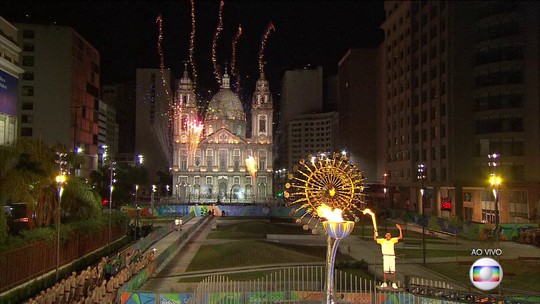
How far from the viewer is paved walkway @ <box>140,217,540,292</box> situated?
27.0 m

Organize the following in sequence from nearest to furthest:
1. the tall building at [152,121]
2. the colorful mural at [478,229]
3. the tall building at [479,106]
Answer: the colorful mural at [478,229] < the tall building at [479,106] < the tall building at [152,121]

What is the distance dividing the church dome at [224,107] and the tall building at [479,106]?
65.3 metres

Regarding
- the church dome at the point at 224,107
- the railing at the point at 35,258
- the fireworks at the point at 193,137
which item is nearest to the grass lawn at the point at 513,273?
the railing at the point at 35,258

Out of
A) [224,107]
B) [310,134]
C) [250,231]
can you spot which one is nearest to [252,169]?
[224,107]

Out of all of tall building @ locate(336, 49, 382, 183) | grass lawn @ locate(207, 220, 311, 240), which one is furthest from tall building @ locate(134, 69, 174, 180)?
grass lawn @ locate(207, 220, 311, 240)

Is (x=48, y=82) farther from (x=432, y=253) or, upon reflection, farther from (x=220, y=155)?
(x=432, y=253)

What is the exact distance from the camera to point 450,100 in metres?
65.2

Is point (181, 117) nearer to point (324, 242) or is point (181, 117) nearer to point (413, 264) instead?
point (324, 242)

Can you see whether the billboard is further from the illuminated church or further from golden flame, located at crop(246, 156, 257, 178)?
golden flame, located at crop(246, 156, 257, 178)

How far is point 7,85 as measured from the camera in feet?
153

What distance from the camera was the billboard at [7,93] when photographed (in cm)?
4547

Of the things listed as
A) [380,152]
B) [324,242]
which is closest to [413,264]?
[324,242]

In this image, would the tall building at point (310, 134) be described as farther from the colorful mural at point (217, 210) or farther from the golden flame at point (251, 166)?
the colorful mural at point (217, 210)

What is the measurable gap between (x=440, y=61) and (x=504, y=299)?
54675mm
